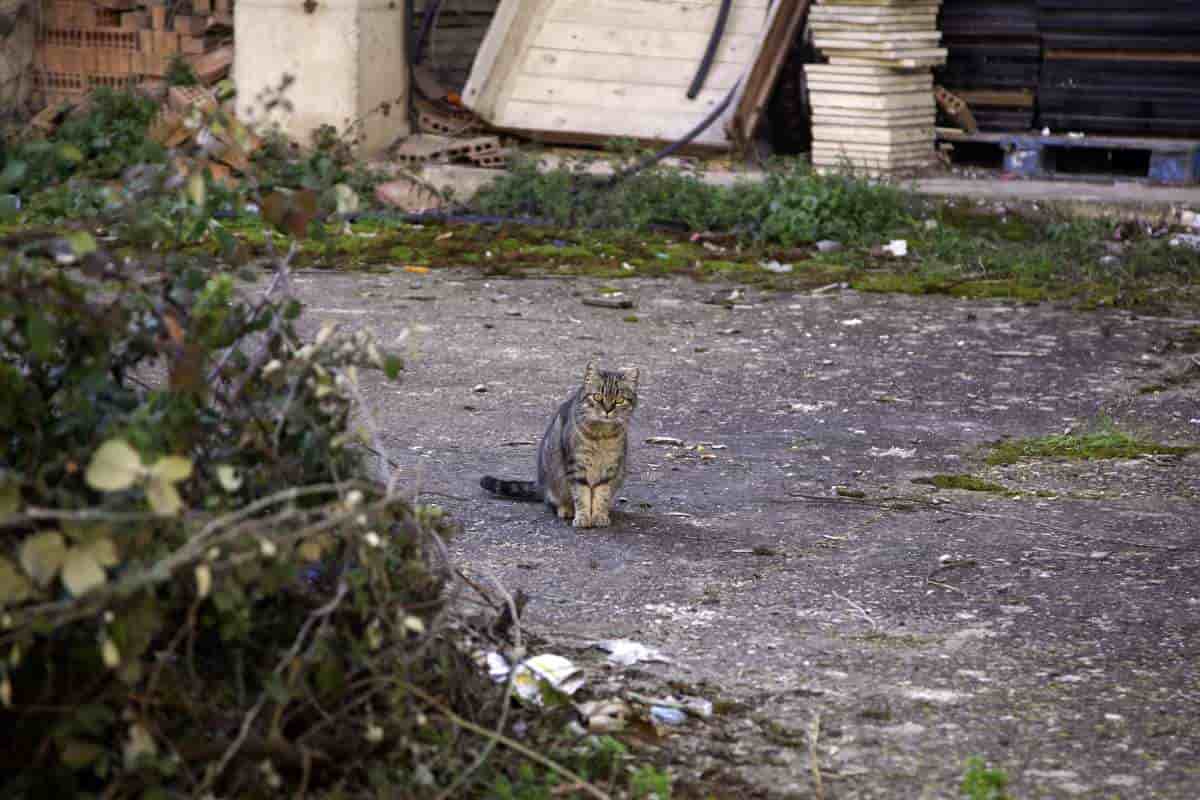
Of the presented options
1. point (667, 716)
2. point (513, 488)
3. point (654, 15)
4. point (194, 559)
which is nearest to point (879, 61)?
point (654, 15)

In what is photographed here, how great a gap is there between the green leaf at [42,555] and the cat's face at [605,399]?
2.78 metres

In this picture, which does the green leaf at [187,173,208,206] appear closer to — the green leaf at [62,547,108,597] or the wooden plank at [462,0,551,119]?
the green leaf at [62,547,108,597]

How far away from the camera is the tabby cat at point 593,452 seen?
16.4 ft

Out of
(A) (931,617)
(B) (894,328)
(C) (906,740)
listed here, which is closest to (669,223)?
(B) (894,328)

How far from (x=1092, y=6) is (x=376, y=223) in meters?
5.09

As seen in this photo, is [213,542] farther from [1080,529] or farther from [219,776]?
[1080,529]

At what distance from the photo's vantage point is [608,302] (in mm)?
8516

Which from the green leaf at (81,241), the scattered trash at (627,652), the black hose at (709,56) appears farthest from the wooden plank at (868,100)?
the green leaf at (81,241)

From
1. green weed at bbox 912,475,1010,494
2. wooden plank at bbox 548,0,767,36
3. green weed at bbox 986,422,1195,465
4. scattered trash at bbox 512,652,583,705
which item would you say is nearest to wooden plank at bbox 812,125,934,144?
wooden plank at bbox 548,0,767,36

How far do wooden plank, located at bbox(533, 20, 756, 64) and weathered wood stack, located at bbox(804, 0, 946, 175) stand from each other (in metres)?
0.76

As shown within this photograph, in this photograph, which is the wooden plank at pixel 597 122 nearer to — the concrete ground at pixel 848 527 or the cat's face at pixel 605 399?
the concrete ground at pixel 848 527

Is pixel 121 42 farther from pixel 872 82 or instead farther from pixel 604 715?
pixel 604 715

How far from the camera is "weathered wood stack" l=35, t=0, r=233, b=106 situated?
12.6 m

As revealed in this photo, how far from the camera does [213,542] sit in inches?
94.3
